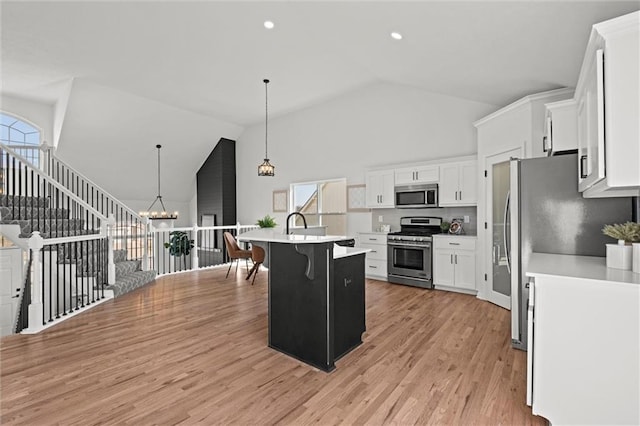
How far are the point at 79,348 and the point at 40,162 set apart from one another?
5.71 metres

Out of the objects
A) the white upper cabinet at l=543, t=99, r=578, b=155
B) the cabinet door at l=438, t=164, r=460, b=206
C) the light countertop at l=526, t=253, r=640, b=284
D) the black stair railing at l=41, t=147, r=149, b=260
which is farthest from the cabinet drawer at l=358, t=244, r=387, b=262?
the black stair railing at l=41, t=147, r=149, b=260

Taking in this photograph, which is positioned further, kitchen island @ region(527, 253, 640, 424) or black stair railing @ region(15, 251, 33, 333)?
black stair railing @ region(15, 251, 33, 333)

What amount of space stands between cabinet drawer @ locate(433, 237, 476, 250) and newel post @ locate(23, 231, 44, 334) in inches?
205

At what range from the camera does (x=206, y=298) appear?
4.61m

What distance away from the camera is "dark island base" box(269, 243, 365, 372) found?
8.13 feet

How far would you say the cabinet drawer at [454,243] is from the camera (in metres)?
4.80

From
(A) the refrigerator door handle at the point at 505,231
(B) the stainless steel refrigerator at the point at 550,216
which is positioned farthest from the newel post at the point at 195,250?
(B) the stainless steel refrigerator at the point at 550,216

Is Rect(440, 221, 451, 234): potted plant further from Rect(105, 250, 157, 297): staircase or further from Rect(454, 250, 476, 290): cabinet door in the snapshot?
Rect(105, 250, 157, 297): staircase

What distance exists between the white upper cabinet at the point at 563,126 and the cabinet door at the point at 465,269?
2169 mm

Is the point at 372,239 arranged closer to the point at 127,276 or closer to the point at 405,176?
the point at 405,176

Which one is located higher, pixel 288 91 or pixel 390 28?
→ pixel 288 91

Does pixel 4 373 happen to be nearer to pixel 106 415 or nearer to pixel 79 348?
pixel 79 348

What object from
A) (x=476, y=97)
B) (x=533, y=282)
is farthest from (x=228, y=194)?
(x=533, y=282)

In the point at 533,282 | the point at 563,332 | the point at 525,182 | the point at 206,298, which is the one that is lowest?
the point at 206,298
